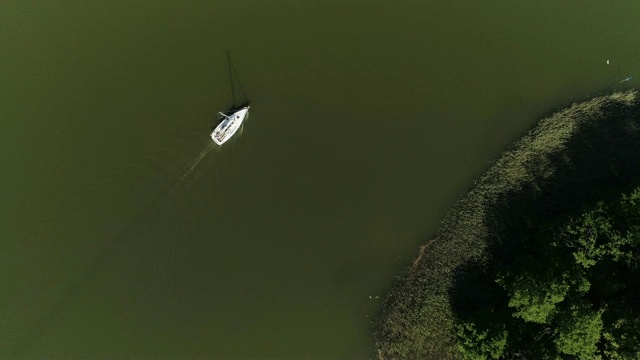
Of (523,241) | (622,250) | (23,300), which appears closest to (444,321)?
(523,241)

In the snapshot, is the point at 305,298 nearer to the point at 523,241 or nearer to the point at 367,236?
the point at 367,236

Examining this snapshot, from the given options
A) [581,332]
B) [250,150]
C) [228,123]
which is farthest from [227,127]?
[581,332]

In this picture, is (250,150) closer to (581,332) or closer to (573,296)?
(573,296)

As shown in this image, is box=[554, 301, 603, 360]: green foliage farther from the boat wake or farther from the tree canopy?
the boat wake

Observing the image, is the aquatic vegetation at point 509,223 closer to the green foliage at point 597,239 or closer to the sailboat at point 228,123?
the green foliage at point 597,239

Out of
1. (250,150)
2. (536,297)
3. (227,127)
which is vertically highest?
(227,127)

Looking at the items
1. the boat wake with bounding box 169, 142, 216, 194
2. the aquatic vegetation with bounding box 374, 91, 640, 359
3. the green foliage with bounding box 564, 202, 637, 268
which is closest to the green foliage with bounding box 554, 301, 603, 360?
the aquatic vegetation with bounding box 374, 91, 640, 359
